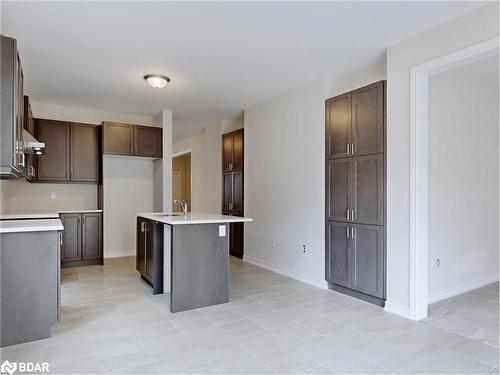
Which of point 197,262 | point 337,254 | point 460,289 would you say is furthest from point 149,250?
point 460,289

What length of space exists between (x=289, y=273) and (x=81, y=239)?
3.32 m

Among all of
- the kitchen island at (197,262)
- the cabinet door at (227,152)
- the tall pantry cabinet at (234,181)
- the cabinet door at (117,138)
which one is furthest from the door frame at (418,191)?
the cabinet door at (117,138)

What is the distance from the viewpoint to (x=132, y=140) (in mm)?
5625

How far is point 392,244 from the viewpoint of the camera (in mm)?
3256

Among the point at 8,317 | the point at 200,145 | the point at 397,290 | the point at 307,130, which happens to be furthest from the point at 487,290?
the point at 200,145

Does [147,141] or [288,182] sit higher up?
[147,141]

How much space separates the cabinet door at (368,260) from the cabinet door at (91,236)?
3967 millimetres

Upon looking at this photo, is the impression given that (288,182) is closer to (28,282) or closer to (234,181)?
(234,181)

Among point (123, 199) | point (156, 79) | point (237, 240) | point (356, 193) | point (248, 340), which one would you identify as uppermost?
point (156, 79)

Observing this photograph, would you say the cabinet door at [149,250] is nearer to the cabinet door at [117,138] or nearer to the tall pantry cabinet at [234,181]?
the cabinet door at [117,138]

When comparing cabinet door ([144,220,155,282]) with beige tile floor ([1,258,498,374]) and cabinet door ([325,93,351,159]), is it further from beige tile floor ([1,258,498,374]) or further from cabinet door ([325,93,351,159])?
cabinet door ([325,93,351,159])

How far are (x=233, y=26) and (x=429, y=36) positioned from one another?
1.76 m

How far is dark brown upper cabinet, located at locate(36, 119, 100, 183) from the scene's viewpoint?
201 inches

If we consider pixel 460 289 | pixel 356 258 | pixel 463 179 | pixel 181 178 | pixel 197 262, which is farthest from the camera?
pixel 181 178
